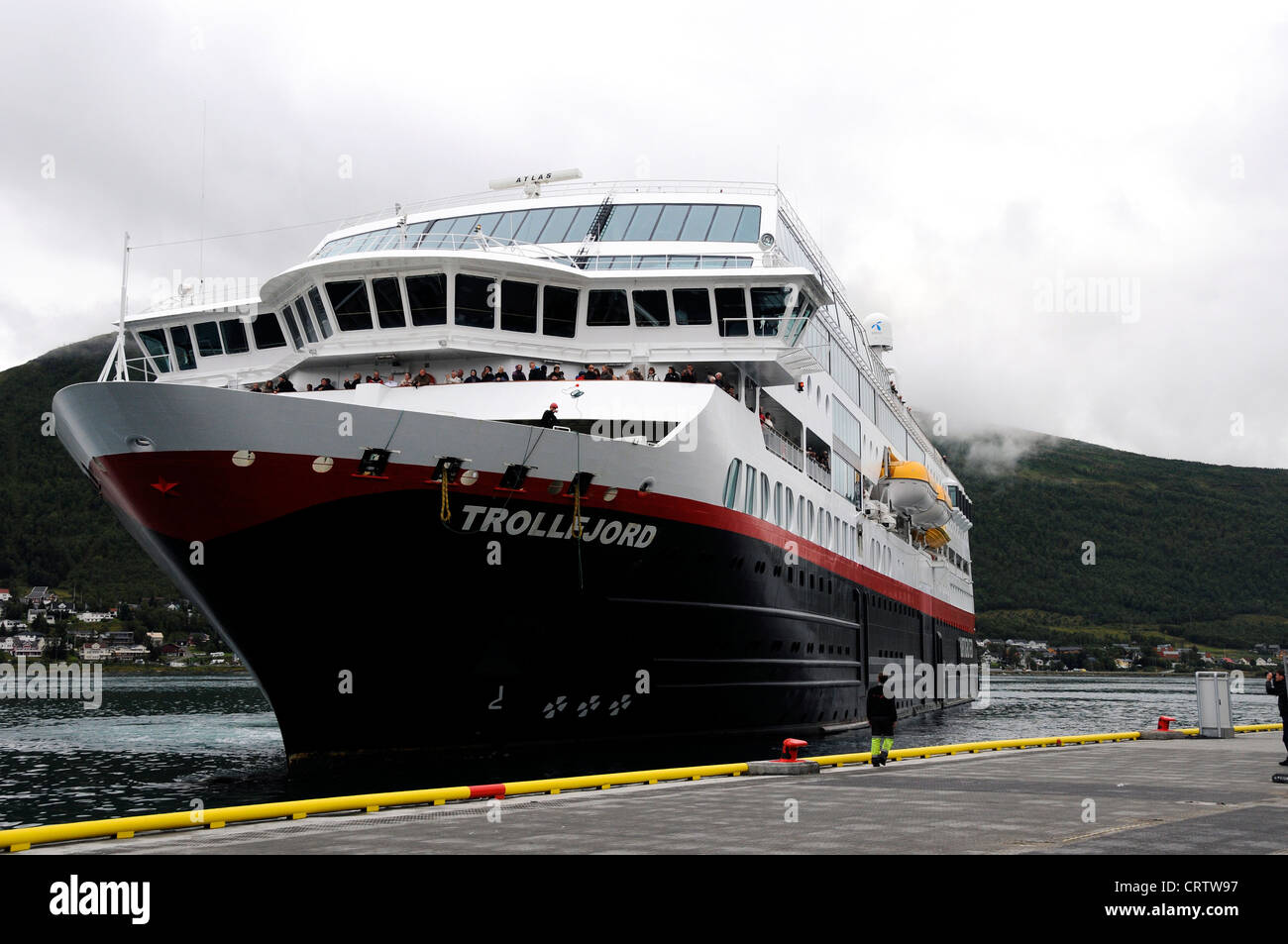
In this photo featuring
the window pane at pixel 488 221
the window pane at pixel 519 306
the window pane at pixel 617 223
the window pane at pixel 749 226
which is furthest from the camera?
the window pane at pixel 488 221

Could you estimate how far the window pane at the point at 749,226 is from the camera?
28.0m

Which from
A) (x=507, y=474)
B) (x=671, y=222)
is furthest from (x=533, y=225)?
(x=507, y=474)

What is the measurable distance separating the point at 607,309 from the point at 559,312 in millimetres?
1059

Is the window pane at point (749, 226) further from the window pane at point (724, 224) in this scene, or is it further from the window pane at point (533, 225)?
the window pane at point (533, 225)

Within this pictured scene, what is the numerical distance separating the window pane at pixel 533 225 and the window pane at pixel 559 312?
5470 mm

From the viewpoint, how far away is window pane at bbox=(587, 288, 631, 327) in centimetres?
2430

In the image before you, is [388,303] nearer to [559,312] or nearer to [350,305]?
[350,305]

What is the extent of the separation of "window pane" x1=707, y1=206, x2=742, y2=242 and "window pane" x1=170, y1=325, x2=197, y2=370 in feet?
40.4

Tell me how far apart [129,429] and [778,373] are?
14.3 m

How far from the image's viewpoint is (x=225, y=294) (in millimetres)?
26062

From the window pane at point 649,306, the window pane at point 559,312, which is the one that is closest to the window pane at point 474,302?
the window pane at point 559,312

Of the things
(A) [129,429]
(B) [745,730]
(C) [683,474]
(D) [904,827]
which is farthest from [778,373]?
(D) [904,827]

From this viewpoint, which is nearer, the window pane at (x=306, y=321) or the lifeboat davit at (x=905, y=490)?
the window pane at (x=306, y=321)

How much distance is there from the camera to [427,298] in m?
22.7
